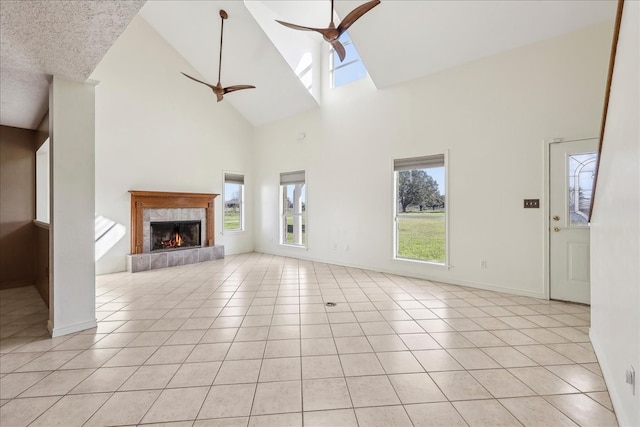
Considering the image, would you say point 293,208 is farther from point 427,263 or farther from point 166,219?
point 427,263

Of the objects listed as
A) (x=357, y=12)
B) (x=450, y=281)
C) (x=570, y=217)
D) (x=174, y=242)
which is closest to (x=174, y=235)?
(x=174, y=242)

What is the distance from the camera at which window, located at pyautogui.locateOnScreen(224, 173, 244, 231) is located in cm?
694

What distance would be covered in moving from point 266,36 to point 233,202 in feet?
12.5

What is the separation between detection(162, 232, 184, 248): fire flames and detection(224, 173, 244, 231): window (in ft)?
3.60

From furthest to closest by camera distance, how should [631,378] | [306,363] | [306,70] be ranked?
[306,70] → [306,363] → [631,378]

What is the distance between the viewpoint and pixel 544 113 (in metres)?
3.56

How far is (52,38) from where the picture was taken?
201 centimetres

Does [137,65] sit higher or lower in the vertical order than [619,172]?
higher

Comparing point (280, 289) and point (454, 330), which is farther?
point (280, 289)

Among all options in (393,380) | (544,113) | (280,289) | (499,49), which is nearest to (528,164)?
(544,113)

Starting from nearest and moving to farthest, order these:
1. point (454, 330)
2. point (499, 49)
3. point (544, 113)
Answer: point (454, 330) → point (544, 113) → point (499, 49)

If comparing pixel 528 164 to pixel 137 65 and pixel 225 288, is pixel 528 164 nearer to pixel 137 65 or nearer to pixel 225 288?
pixel 225 288

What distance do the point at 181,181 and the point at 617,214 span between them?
6.58 metres

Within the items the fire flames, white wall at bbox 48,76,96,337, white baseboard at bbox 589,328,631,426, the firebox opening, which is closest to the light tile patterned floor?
white baseboard at bbox 589,328,631,426
